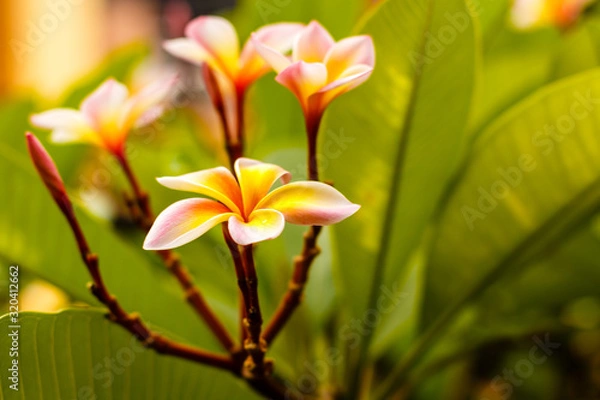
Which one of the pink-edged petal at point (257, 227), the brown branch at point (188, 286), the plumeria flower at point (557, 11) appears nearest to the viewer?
the pink-edged petal at point (257, 227)

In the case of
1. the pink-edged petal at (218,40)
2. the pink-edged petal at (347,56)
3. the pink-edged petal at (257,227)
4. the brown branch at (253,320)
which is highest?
the pink-edged petal at (347,56)

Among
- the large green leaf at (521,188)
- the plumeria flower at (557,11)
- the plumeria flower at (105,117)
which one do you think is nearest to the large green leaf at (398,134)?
the large green leaf at (521,188)

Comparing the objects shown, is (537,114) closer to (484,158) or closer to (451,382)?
(484,158)

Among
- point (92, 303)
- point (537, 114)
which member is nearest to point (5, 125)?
point (92, 303)

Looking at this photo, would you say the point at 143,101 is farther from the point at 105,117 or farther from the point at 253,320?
the point at 253,320

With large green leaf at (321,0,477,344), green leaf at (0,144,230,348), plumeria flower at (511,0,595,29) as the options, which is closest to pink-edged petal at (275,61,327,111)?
large green leaf at (321,0,477,344)

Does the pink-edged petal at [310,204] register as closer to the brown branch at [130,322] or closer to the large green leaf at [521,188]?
the brown branch at [130,322]

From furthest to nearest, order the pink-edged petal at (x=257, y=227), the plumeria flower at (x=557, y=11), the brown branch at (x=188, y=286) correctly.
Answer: the plumeria flower at (x=557, y=11) → the brown branch at (x=188, y=286) → the pink-edged petal at (x=257, y=227)
